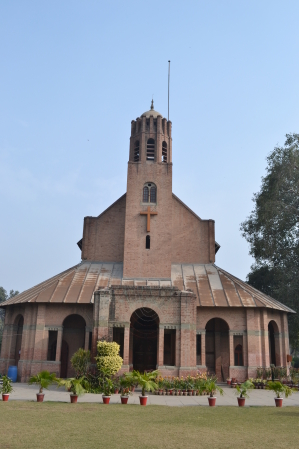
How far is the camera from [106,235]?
33812 mm

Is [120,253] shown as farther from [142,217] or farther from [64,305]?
[64,305]

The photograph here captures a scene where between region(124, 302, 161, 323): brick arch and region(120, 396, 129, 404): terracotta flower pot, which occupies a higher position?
region(124, 302, 161, 323): brick arch

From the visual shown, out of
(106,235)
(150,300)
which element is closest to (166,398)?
(150,300)

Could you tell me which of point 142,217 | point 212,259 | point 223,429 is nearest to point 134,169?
point 142,217

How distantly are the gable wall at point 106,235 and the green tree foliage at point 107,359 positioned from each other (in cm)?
1122

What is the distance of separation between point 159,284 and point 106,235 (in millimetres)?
7024

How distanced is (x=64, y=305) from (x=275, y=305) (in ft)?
47.6

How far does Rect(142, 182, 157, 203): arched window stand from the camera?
1259 inches

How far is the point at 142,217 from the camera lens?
103 feet

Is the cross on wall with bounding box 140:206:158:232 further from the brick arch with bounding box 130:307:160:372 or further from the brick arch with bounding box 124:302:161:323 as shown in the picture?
the brick arch with bounding box 124:302:161:323

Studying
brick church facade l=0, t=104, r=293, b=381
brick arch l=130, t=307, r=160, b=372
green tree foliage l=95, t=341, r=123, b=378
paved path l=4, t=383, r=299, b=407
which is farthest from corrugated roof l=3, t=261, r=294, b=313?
paved path l=4, t=383, r=299, b=407

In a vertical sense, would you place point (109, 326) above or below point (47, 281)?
below

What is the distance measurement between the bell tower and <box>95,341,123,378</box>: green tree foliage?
8195mm

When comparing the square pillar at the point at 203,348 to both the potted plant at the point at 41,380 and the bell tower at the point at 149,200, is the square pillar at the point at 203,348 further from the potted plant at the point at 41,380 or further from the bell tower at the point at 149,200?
the potted plant at the point at 41,380
